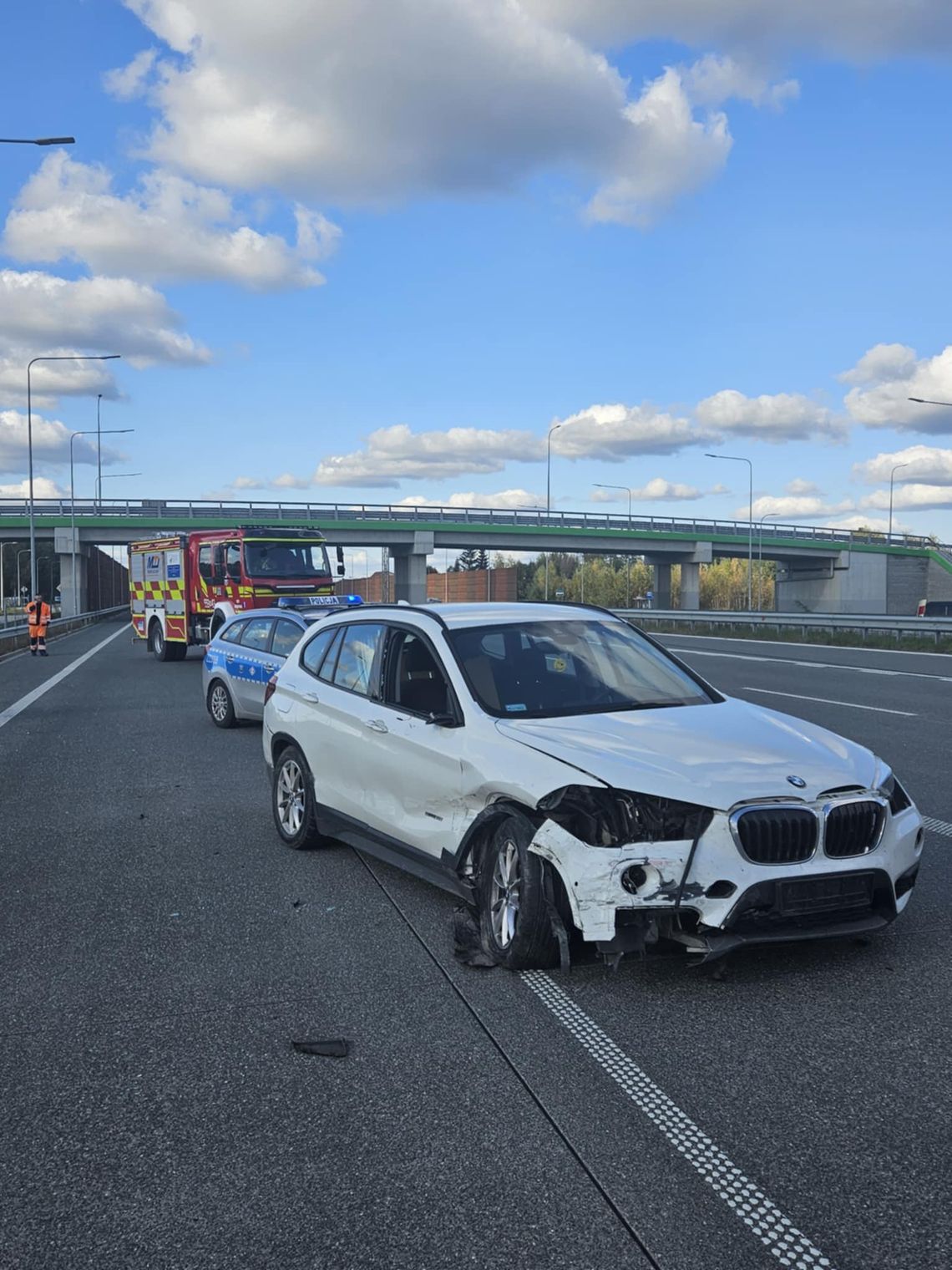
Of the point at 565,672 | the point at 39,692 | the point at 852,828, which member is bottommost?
the point at 39,692

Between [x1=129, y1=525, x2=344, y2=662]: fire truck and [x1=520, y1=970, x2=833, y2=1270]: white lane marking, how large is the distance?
1993cm

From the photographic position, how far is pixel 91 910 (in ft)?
20.0

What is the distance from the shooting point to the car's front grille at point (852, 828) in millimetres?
4641

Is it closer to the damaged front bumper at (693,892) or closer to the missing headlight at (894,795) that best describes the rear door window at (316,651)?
the damaged front bumper at (693,892)

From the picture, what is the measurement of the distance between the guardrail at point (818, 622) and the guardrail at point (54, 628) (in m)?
21.6

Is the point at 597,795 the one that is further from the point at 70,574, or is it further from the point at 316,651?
the point at 70,574

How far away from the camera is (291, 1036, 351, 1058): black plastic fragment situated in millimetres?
4109

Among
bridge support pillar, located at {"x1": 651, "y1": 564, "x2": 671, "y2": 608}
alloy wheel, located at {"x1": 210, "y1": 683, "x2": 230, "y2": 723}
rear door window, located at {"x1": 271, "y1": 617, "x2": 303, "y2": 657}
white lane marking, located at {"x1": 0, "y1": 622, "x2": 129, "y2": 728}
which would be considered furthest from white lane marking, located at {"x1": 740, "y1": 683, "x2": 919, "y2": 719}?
bridge support pillar, located at {"x1": 651, "y1": 564, "x2": 671, "y2": 608}

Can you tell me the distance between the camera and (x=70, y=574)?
213 ft

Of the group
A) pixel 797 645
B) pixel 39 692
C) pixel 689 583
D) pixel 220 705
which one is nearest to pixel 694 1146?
pixel 220 705

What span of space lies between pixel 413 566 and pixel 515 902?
234ft

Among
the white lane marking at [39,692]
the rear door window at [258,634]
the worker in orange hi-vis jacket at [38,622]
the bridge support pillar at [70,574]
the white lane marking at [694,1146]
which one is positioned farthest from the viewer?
the bridge support pillar at [70,574]

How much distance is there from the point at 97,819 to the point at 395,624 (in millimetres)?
3295

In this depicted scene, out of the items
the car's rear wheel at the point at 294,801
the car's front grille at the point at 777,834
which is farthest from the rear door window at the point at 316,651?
the car's front grille at the point at 777,834
